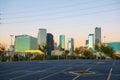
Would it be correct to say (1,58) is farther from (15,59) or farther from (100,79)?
(100,79)

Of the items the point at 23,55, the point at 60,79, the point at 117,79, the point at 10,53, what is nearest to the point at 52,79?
the point at 60,79

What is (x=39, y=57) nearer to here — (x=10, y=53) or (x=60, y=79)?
(x=10, y=53)

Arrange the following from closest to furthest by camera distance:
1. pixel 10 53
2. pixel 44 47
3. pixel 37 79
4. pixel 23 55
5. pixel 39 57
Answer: pixel 37 79 < pixel 10 53 < pixel 23 55 < pixel 39 57 < pixel 44 47

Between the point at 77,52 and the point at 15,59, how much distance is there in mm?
78849

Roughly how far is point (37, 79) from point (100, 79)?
4.80 meters

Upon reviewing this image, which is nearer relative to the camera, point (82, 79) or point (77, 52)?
point (82, 79)

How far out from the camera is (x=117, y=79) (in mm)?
23344

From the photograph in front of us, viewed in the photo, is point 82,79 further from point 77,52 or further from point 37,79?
point 77,52

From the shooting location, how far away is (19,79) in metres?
23.3

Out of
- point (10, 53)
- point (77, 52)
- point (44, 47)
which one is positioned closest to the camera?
point (10, 53)

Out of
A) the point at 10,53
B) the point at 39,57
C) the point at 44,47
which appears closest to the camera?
the point at 10,53

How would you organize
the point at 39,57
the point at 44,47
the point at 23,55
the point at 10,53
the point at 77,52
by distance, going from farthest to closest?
the point at 77,52 < the point at 44,47 < the point at 39,57 < the point at 23,55 < the point at 10,53

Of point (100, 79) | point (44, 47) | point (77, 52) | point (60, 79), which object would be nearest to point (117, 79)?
point (100, 79)

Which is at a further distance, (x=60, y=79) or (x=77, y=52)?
(x=77, y=52)
